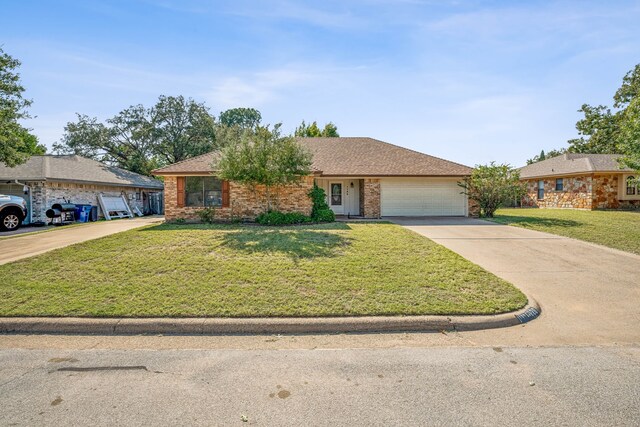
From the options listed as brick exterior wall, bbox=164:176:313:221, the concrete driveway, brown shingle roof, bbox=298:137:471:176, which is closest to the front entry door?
brown shingle roof, bbox=298:137:471:176

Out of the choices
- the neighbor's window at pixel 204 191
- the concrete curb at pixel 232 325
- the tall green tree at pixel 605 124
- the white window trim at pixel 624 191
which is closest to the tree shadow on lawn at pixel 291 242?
the concrete curb at pixel 232 325

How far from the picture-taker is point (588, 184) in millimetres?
21641

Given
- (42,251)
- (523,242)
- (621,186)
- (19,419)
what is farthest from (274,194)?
(621,186)

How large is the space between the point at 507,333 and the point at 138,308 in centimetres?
520

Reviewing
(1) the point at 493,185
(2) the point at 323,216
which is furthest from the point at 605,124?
(2) the point at 323,216

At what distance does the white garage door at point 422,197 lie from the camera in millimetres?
17875

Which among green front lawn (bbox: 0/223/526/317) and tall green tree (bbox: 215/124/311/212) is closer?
green front lawn (bbox: 0/223/526/317)

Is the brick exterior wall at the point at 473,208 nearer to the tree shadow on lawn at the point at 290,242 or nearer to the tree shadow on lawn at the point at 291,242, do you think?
the tree shadow on lawn at the point at 290,242

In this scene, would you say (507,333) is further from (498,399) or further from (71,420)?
(71,420)

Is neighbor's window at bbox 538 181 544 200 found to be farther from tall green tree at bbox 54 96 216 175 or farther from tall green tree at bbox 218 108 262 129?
tall green tree at bbox 218 108 262 129

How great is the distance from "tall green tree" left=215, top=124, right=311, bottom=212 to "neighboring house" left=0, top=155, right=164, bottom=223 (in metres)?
10.4

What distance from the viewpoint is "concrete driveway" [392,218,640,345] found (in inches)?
174

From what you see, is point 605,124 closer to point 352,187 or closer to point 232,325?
point 352,187

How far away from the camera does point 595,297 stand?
18.9ft
